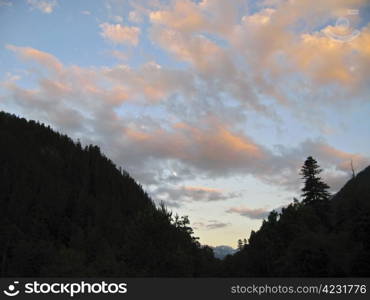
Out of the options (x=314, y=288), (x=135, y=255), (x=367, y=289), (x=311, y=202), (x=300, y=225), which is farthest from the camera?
(x=311, y=202)

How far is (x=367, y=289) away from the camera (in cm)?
3219

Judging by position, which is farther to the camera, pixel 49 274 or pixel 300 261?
pixel 49 274

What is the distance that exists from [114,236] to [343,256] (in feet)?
529

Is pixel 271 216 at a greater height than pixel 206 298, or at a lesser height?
greater

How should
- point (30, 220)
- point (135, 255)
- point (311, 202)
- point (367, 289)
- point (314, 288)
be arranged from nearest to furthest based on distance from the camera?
point (367, 289) < point (314, 288) < point (135, 255) < point (311, 202) < point (30, 220)

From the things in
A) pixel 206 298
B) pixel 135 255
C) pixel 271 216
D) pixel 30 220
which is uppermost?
pixel 30 220

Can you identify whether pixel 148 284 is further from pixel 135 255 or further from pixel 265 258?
pixel 265 258

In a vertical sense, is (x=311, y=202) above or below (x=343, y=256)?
above

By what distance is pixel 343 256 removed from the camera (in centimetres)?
4469

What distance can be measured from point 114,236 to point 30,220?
40644mm

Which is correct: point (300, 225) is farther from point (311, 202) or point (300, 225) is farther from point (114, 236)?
point (114, 236)

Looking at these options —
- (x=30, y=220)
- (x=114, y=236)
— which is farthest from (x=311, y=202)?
(x=30, y=220)

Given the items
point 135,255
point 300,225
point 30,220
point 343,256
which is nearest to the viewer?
point 343,256

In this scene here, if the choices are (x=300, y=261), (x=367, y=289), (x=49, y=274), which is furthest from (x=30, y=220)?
(x=367, y=289)
